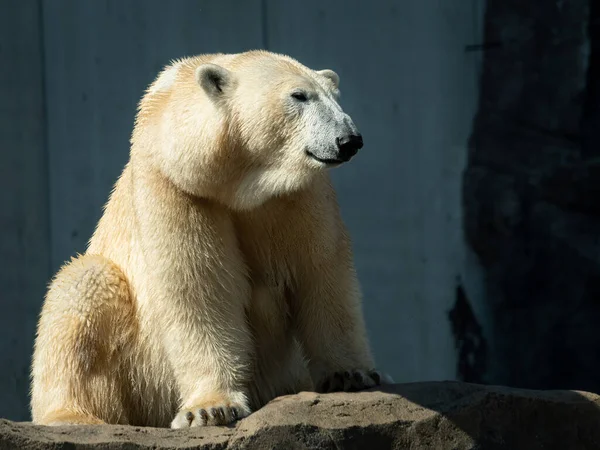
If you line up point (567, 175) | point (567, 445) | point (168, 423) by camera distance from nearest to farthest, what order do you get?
point (567, 445)
point (168, 423)
point (567, 175)

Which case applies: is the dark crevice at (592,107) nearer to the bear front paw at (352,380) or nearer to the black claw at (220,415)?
the bear front paw at (352,380)

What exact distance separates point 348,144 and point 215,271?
72 cm

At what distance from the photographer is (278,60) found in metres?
4.33

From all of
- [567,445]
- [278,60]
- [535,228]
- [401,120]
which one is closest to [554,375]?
[535,228]

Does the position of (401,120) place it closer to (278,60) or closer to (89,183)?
(89,183)

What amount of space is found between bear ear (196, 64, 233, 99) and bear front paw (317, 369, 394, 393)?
3.89ft

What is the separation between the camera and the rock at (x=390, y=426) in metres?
3.70

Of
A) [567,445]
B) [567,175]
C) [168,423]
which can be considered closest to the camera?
[567,445]

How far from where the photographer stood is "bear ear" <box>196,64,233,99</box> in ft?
13.8

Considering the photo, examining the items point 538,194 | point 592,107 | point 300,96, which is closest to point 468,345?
point 538,194

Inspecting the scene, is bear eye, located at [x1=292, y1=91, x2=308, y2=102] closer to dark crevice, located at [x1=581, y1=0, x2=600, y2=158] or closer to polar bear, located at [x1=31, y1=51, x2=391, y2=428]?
polar bear, located at [x1=31, y1=51, x2=391, y2=428]

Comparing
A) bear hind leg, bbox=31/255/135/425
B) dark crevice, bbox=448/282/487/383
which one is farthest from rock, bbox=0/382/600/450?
dark crevice, bbox=448/282/487/383

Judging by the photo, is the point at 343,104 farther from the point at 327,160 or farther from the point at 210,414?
the point at 210,414

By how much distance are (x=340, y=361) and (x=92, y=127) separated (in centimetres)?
356
